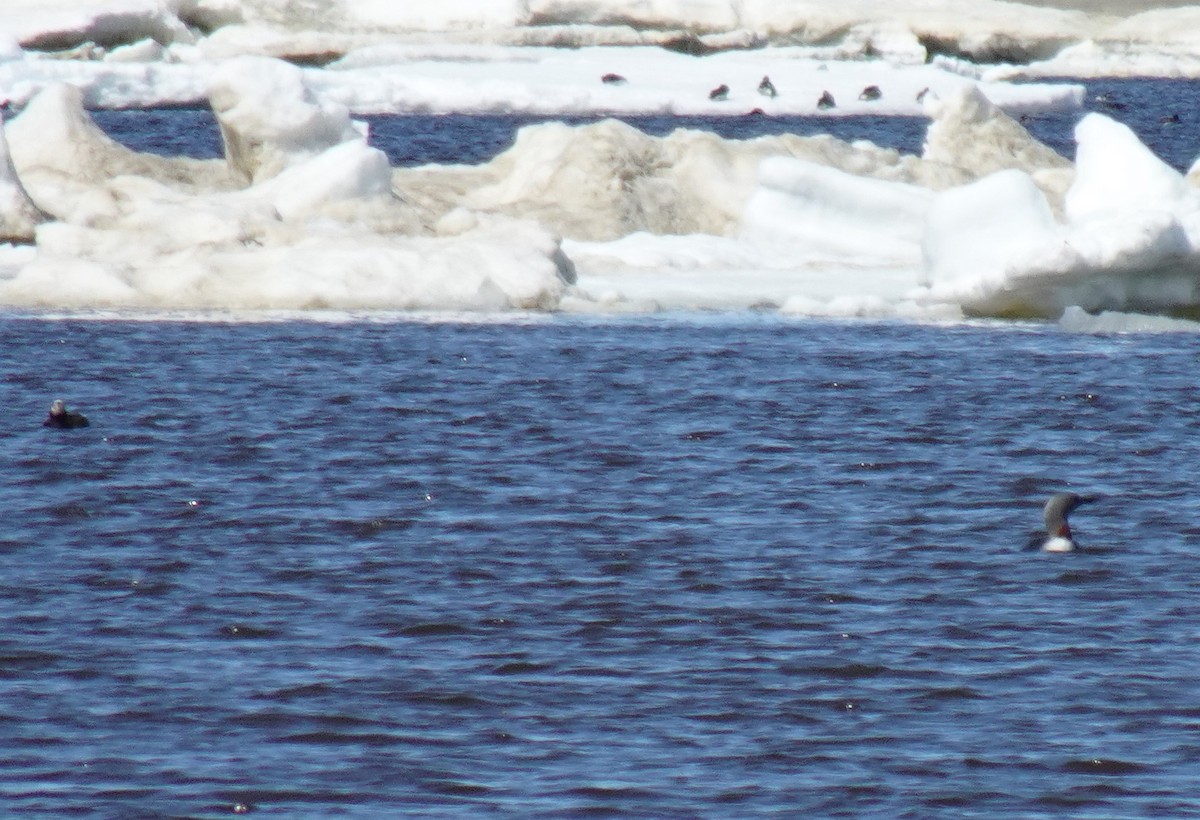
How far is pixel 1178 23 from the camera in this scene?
9369 centimetres

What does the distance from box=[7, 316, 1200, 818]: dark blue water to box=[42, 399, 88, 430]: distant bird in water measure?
0.10 metres

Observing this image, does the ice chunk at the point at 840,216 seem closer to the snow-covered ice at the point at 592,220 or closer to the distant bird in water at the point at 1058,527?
the snow-covered ice at the point at 592,220

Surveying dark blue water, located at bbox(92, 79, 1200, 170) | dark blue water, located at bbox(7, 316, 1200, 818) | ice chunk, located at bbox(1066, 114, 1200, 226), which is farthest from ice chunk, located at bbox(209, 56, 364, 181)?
dark blue water, located at bbox(92, 79, 1200, 170)

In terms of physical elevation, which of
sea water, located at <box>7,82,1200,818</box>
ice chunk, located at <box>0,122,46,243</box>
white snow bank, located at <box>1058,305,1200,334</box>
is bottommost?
ice chunk, located at <box>0,122,46,243</box>

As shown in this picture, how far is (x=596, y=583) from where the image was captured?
36.2 ft

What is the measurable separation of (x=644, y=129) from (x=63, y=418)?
1517 inches

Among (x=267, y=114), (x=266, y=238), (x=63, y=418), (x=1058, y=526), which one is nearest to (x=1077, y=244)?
(x=266, y=238)

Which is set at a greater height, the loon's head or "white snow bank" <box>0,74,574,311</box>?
the loon's head

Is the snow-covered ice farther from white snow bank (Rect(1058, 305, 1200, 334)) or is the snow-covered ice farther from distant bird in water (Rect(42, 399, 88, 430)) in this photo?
distant bird in water (Rect(42, 399, 88, 430))

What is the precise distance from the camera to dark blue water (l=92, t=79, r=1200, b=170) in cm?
4578

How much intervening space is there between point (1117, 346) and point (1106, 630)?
9994 mm

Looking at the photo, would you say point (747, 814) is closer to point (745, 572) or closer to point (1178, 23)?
point (745, 572)

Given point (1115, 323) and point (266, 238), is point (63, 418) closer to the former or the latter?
point (266, 238)

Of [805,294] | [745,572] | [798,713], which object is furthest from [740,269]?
[798,713]
